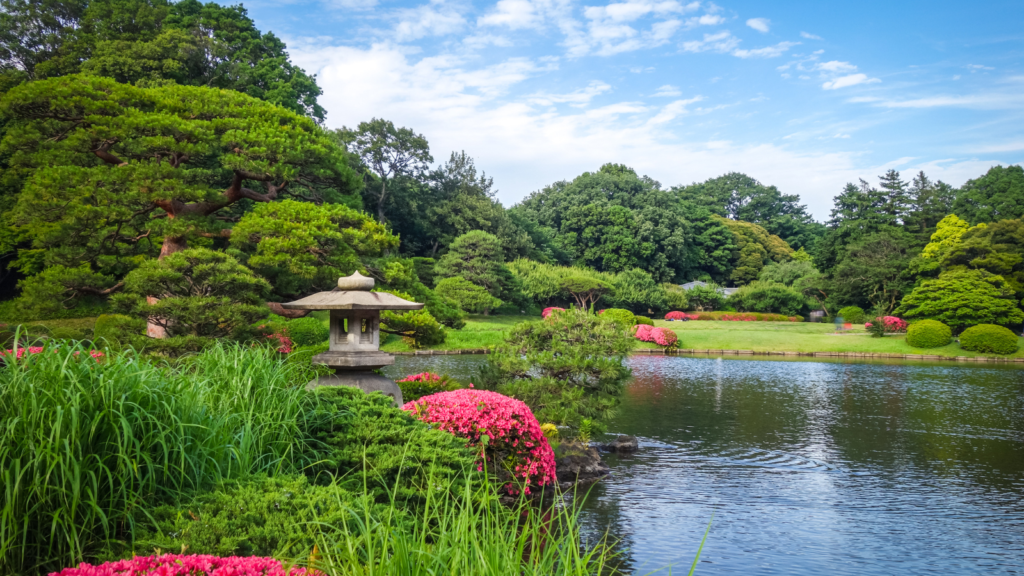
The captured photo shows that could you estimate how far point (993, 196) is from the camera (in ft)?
133

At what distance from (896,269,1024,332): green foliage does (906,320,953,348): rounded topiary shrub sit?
1.10m

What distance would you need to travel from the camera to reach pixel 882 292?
3447 cm

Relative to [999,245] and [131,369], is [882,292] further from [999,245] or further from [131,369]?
[131,369]

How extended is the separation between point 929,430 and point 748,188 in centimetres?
5567

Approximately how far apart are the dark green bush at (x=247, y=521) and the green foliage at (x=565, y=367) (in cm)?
510

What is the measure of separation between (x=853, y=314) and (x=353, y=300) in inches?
1340

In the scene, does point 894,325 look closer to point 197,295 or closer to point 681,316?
point 681,316

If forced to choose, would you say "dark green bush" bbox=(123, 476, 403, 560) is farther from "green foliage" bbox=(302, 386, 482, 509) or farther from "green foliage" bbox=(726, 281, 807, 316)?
"green foliage" bbox=(726, 281, 807, 316)

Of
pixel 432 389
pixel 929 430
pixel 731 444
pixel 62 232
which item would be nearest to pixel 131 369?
pixel 432 389

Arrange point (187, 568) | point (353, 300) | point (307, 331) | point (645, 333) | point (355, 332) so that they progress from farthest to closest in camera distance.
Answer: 1. point (645, 333)
2. point (307, 331)
3. point (355, 332)
4. point (353, 300)
5. point (187, 568)

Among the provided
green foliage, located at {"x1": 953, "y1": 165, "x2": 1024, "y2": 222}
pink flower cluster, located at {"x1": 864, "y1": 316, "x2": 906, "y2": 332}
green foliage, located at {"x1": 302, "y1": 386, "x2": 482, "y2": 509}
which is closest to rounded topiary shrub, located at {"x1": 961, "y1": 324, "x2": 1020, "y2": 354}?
pink flower cluster, located at {"x1": 864, "y1": 316, "x2": 906, "y2": 332}

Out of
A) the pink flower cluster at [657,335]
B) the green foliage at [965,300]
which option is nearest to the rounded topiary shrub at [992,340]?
the green foliage at [965,300]

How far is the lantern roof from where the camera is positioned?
6844 mm

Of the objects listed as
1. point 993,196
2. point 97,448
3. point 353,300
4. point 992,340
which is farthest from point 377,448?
point 993,196
